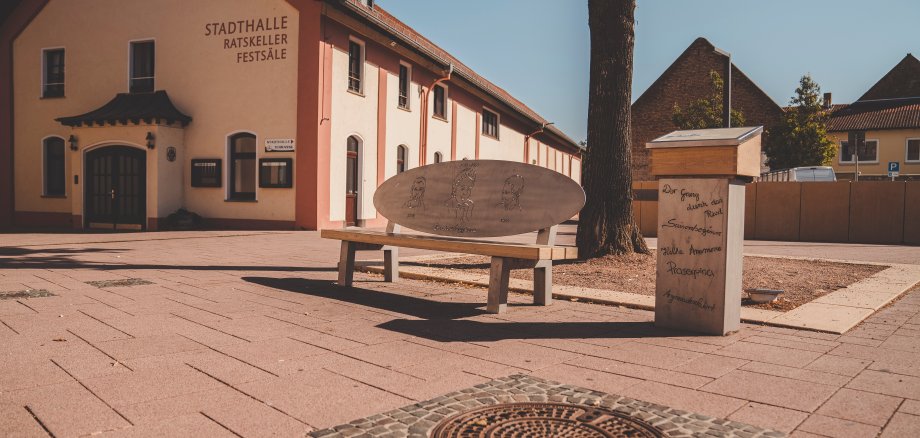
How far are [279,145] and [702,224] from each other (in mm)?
14952

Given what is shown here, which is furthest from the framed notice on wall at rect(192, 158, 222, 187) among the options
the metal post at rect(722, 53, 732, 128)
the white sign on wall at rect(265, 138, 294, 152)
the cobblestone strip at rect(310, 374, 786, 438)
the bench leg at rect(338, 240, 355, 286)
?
the cobblestone strip at rect(310, 374, 786, 438)

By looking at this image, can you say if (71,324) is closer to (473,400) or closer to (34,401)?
(34,401)

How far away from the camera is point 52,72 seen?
71.1ft

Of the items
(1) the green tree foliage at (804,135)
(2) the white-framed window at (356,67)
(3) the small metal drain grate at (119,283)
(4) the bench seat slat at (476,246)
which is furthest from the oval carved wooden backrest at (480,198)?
(1) the green tree foliage at (804,135)

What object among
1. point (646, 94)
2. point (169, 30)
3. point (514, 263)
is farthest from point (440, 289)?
point (646, 94)

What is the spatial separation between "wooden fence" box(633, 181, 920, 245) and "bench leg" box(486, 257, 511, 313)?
38.7ft

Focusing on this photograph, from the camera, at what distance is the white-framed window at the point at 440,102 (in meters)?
25.5

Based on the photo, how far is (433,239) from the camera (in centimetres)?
612

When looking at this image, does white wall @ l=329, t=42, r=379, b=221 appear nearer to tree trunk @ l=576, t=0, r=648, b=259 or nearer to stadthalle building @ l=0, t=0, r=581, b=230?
stadthalle building @ l=0, t=0, r=581, b=230

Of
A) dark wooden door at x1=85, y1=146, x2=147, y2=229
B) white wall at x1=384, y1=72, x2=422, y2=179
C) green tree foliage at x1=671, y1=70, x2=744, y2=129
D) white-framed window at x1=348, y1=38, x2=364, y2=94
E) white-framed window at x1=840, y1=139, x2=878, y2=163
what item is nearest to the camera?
dark wooden door at x1=85, y1=146, x2=147, y2=229

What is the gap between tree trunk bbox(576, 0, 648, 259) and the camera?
8.77 m

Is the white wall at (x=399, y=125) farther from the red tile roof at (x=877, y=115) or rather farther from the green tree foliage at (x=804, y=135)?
the red tile roof at (x=877, y=115)

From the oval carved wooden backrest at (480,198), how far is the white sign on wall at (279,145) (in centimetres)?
1147

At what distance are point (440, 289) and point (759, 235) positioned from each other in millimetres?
14216
